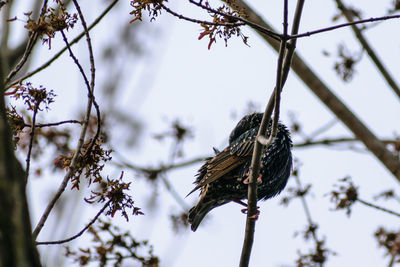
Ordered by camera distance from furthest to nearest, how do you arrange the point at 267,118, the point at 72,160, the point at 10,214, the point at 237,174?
1. the point at 237,174
2. the point at 267,118
3. the point at 72,160
4. the point at 10,214

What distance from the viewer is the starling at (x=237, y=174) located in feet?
19.1

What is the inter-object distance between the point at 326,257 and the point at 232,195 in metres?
1.22

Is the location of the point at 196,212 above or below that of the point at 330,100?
below

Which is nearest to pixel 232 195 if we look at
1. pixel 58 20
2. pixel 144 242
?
pixel 144 242

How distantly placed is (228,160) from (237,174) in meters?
0.18

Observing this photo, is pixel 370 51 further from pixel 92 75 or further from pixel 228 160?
pixel 92 75

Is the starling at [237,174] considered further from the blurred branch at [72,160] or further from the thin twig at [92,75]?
the blurred branch at [72,160]

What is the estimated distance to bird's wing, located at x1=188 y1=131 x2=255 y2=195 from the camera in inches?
227

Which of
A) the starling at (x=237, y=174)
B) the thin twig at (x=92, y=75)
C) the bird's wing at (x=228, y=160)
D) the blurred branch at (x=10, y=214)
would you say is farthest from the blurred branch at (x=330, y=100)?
the blurred branch at (x=10, y=214)

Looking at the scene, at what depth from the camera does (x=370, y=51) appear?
19.4 feet

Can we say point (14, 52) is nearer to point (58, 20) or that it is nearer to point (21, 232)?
point (58, 20)

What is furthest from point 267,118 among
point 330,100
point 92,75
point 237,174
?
point 330,100

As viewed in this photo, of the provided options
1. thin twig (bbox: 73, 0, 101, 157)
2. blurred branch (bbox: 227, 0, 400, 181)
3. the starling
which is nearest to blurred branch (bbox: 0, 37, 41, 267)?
thin twig (bbox: 73, 0, 101, 157)

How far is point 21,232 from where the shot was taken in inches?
59.4
